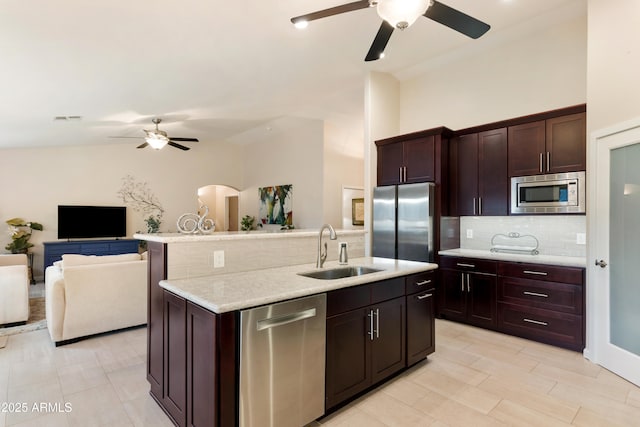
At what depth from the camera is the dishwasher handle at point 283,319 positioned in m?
1.71

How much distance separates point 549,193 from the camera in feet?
11.5

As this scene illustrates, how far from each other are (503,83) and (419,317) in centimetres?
323

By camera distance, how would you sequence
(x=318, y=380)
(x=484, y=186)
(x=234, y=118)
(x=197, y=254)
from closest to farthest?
(x=318, y=380) < (x=197, y=254) < (x=484, y=186) < (x=234, y=118)

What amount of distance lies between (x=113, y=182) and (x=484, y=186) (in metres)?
7.56

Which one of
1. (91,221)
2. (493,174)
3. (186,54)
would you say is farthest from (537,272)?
(91,221)

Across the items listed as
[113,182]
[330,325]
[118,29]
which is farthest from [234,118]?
[330,325]

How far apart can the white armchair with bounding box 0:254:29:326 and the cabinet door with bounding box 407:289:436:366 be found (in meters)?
4.38

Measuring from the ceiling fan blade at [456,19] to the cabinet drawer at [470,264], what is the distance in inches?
96.4

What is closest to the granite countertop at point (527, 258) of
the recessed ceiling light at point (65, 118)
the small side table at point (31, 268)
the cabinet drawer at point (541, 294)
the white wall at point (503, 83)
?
the cabinet drawer at point (541, 294)

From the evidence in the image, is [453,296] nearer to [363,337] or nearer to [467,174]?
[467,174]

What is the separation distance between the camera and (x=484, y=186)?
4035 millimetres

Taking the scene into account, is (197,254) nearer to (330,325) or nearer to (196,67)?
(330,325)

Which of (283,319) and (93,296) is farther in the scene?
(93,296)

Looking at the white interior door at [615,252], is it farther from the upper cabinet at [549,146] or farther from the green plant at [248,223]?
the green plant at [248,223]
